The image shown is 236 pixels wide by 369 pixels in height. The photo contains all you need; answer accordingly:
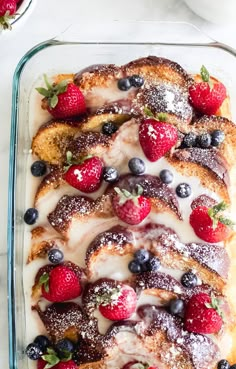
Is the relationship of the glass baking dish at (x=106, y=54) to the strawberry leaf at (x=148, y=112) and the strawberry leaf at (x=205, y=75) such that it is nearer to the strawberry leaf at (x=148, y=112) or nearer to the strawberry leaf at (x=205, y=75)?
the strawberry leaf at (x=205, y=75)

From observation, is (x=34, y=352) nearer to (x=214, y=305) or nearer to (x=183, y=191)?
(x=214, y=305)

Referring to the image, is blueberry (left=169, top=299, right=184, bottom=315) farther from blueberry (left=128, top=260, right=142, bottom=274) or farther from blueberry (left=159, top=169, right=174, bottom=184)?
blueberry (left=159, top=169, right=174, bottom=184)

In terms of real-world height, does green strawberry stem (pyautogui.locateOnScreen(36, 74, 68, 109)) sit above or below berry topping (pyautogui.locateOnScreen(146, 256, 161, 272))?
above

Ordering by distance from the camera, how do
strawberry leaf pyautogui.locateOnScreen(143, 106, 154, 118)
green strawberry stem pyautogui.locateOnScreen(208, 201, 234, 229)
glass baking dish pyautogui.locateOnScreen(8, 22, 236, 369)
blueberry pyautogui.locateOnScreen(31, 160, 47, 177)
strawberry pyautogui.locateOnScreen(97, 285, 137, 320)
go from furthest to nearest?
1. glass baking dish pyautogui.locateOnScreen(8, 22, 236, 369)
2. blueberry pyautogui.locateOnScreen(31, 160, 47, 177)
3. strawberry leaf pyautogui.locateOnScreen(143, 106, 154, 118)
4. green strawberry stem pyautogui.locateOnScreen(208, 201, 234, 229)
5. strawberry pyautogui.locateOnScreen(97, 285, 137, 320)

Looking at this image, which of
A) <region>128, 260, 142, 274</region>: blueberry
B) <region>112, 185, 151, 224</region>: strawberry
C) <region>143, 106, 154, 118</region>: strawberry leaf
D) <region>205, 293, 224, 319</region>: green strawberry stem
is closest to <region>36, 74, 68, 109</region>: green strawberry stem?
<region>143, 106, 154, 118</region>: strawberry leaf

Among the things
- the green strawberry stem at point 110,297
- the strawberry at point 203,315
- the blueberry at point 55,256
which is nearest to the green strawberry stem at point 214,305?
the strawberry at point 203,315

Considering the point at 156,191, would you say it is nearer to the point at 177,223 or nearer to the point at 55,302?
the point at 177,223

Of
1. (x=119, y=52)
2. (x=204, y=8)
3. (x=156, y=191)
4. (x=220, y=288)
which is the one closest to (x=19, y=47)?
(x=119, y=52)
